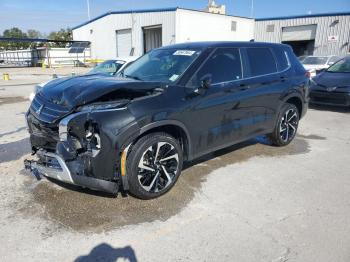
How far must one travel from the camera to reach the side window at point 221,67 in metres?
4.39

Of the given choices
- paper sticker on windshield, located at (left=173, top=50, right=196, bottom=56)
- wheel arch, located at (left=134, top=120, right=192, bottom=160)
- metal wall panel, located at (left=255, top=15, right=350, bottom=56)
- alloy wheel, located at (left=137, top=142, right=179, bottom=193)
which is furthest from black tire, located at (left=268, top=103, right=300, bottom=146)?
metal wall panel, located at (left=255, top=15, right=350, bottom=56)

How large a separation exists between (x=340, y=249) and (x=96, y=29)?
1546 inches

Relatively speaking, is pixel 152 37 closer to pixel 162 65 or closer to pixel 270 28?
pixel 270 28

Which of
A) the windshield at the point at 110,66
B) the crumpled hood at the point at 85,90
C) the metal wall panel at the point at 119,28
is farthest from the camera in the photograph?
the metal wall panel at the point at 119,28

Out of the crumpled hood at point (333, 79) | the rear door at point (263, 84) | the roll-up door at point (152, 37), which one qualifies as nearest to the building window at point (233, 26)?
the roll-up door at point (152, 37)

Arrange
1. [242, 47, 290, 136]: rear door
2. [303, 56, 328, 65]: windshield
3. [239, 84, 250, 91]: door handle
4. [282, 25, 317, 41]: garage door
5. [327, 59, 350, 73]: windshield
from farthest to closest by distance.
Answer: [282, 25, 317, 41]: garage door, [303, 56, 328, 65]: windshield, [327, 59, 350, 73]: windshield, [242, 47, 290, 136]: rear door, [239, 84, 250, 91]: door handle

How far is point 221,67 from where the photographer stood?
15.2 feet

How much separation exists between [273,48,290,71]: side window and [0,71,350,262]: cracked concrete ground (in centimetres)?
170

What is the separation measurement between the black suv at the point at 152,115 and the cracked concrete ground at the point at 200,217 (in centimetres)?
37

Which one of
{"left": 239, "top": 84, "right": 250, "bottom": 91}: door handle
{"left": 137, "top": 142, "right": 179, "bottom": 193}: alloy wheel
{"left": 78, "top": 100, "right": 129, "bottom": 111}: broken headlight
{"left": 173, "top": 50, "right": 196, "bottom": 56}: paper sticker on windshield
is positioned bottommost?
{"left": 137, "top": 142, "right": 179, "bottom": 193}: alloy wheel

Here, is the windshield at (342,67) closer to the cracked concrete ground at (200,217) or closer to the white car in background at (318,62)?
the white car in background at (318,62)

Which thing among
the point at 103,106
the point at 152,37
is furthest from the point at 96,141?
the point at 152,37

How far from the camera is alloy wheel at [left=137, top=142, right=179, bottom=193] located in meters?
3.81

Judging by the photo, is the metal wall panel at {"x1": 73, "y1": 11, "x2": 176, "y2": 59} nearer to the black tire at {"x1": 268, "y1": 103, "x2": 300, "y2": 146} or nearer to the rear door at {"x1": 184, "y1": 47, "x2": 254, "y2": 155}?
the black tire at {"x1": 268, "y1": 103, "x2": 300, "y2": 146}
